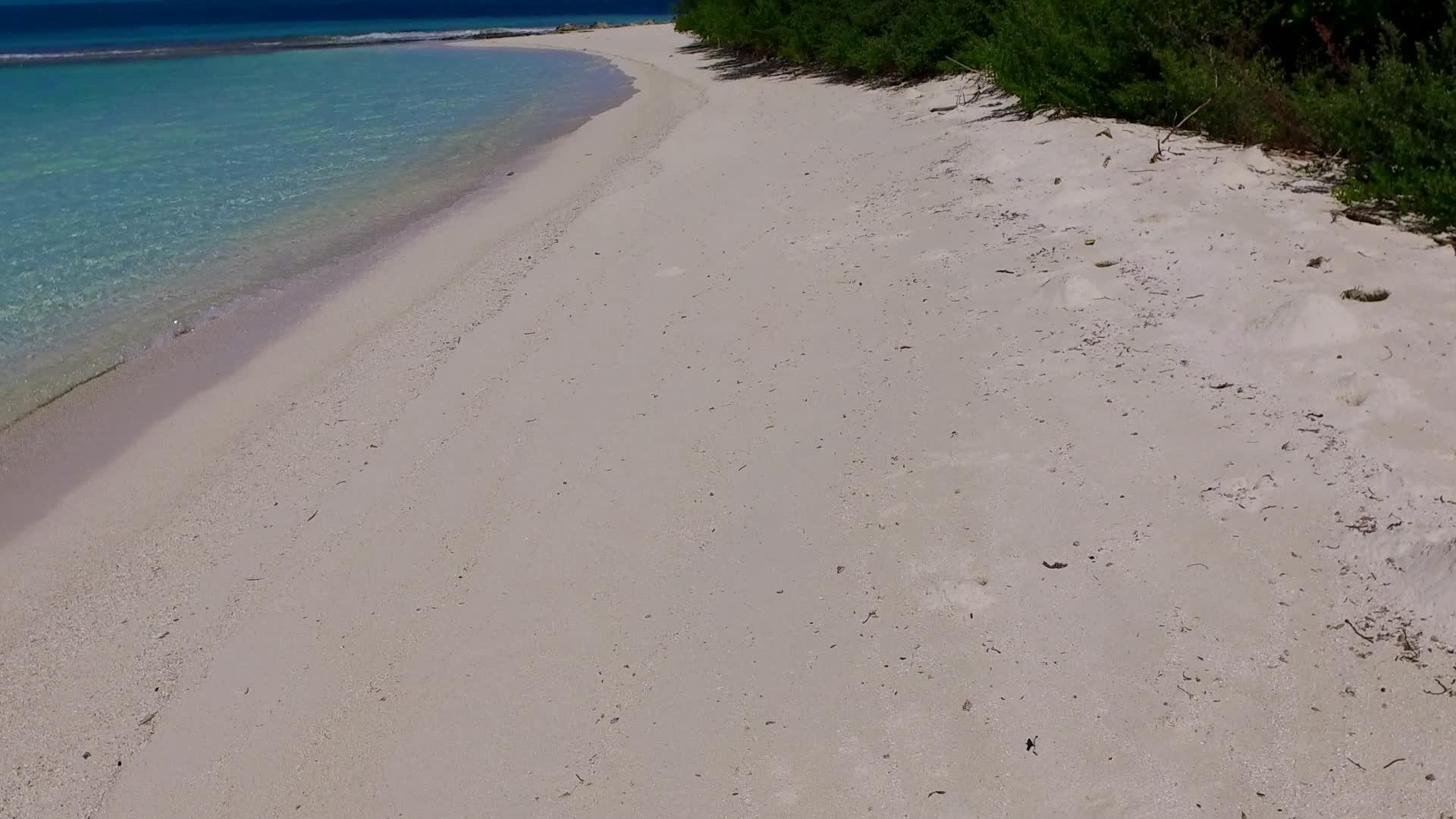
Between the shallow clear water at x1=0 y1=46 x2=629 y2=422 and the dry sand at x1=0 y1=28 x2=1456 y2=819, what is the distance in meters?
1.89

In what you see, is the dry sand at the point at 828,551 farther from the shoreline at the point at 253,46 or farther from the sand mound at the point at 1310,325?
the shoreline at the point at 253,46

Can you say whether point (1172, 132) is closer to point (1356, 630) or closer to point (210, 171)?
point (1356, 630)

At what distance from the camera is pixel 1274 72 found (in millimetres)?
6664

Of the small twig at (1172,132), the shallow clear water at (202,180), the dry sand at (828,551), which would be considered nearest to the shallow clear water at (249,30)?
the shallow clear water at (202,180)

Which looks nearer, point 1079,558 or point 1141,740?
point 1141,740

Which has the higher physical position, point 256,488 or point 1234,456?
point 1234,456

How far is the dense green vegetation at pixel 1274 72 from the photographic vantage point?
16.2 feet

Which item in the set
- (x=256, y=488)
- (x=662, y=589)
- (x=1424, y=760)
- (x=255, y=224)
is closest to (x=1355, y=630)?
(x=1424, y=760)

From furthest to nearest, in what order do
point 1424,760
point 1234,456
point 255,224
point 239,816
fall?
1. point 255,224
2. point 1234,456
3. point 239,816
4. point 1424,760

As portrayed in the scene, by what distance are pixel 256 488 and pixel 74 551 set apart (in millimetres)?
816

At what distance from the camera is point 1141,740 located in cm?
249

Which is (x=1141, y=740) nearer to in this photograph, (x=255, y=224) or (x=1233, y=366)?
(x=1233, y=366)

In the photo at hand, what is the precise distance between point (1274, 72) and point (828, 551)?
5478 mm

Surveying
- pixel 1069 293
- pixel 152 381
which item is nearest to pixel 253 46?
pixel 152 381
